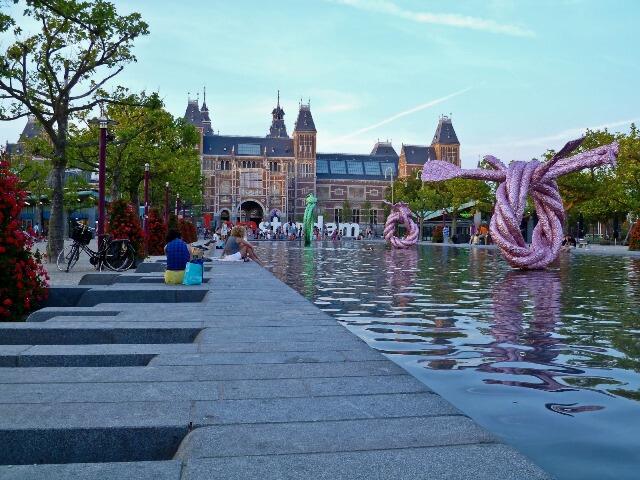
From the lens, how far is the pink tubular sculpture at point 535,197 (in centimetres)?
1811

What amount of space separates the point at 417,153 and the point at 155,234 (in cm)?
9652

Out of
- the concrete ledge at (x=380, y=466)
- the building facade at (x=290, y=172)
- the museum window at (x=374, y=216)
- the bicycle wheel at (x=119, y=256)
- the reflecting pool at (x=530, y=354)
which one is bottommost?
the reflecting pool at (x=530, y=354)

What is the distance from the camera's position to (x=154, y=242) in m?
24.2

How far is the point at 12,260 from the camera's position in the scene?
754 cm

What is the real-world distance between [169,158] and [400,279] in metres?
18.0

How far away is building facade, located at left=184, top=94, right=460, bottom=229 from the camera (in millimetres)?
108375

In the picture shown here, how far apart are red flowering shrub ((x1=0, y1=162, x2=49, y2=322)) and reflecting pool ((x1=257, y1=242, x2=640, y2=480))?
3685 mm

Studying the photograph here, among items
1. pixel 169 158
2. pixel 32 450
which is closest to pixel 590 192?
pixel 169 158

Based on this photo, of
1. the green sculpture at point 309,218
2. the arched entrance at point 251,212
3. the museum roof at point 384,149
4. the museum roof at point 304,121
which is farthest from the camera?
the museum roof at point 384,149

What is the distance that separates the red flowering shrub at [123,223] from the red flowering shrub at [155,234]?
6.50 m

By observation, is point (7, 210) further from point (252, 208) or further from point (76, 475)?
point (252, 208)

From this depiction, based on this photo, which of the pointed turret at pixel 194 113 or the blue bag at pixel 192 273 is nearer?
the blue bag at pixel 192 273

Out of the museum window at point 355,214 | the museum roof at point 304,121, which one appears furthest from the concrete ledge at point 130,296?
the museum window at point 355,214

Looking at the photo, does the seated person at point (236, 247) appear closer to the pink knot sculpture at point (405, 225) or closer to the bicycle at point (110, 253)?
the bicycle at point (110, 253)
